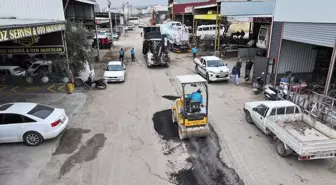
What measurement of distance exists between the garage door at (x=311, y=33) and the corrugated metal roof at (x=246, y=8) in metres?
6.10

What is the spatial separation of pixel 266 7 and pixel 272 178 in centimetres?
1624

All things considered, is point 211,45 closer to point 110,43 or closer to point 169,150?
point 110,43

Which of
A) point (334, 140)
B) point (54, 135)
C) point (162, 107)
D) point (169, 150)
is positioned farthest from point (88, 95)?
point (334, 140)

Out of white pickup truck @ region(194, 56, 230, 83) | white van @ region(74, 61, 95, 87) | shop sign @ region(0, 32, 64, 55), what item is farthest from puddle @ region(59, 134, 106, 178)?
white pickup truck @ region(194, 56, 230, 83)

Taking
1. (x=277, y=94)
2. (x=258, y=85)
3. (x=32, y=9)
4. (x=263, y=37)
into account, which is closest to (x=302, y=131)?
(x=277, y=94)

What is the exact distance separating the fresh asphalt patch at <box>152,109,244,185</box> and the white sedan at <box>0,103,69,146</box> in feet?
13.2

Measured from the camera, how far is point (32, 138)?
8922mm

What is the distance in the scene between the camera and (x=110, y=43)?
34.5m

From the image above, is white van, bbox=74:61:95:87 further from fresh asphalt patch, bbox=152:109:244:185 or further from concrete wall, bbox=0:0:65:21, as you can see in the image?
fresh asphalt patch, bbox=152:109:244:185

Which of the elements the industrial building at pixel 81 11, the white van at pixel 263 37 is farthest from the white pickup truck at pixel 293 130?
the industrial building at pixel 81 11

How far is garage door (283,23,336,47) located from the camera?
424 inches

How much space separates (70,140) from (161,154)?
3672 mm

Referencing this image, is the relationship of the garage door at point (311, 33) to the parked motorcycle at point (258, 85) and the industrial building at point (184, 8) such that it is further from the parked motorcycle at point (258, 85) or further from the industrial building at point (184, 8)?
the industrial building at point (184, 8)

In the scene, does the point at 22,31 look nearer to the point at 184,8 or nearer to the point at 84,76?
the point at 84,76
